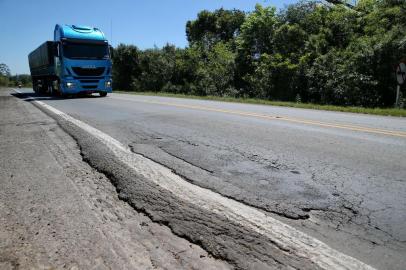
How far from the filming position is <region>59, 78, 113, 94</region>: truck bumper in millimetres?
19438

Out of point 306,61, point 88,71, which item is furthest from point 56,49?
point 306,61

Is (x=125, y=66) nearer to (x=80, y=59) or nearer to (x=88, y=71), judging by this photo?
(x=88, y=71)

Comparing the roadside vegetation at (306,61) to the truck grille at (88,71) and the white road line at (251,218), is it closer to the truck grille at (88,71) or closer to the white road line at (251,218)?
the truck grille at (88,71)

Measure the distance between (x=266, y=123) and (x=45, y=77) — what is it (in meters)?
21.0

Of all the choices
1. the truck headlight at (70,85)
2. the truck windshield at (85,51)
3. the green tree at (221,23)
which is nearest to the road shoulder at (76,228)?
the truck windshield at (85,51)

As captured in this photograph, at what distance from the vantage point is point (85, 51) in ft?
62.9

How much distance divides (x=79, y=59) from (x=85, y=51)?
55 cm

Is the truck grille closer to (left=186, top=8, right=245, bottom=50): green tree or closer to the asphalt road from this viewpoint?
the asphalt road

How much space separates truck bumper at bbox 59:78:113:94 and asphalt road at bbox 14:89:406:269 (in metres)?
12.4

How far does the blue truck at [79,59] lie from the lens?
1859 cm

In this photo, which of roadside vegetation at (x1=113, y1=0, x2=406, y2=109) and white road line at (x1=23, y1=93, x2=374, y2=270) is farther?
roadside vegetation at (x1=113, y1=0, x2=406, y2=109)

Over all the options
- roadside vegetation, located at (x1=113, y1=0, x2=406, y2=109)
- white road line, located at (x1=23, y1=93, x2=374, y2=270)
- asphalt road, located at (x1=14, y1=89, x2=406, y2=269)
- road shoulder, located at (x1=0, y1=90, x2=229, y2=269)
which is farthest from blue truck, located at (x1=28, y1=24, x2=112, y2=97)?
white road line, located at (x1=23, y1=93, x2=374, y2=270)

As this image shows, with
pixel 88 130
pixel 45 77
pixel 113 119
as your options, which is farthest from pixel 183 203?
pixel 45 77

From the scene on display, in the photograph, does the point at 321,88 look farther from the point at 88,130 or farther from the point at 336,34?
the point at 88,130
